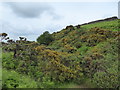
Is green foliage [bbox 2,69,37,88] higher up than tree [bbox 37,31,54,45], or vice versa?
tree [bbox 37,31,54,45]

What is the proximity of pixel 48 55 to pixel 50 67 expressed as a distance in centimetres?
120

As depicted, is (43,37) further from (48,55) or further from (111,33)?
(48,55)

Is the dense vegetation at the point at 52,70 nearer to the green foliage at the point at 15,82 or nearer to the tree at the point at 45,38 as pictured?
the green foliage at the point at 15,82

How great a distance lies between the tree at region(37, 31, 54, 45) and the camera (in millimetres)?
19469

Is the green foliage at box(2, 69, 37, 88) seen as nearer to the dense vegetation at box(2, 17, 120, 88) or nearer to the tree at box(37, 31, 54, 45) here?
the dense vegetation at box(2, 17, 120, 88)

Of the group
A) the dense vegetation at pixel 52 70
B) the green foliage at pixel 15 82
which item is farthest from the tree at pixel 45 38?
the green foliage at pixel 15 82

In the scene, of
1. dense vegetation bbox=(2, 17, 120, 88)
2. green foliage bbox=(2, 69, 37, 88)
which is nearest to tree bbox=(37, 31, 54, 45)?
dense vegetation bbox=(2, 17, 120, 88)

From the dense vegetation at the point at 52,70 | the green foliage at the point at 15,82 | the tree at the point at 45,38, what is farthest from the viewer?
the tree at the point at 45,38

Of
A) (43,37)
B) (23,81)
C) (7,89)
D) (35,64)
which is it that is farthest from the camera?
(43,37)

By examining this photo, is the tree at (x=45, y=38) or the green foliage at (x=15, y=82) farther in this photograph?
the tree at (x=45, y=38)

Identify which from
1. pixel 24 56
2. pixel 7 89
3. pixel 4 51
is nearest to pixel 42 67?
pixel 24 56

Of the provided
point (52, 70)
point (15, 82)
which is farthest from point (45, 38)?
point (15, 82)

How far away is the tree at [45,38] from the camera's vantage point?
19.5 m

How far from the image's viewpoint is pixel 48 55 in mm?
8477
